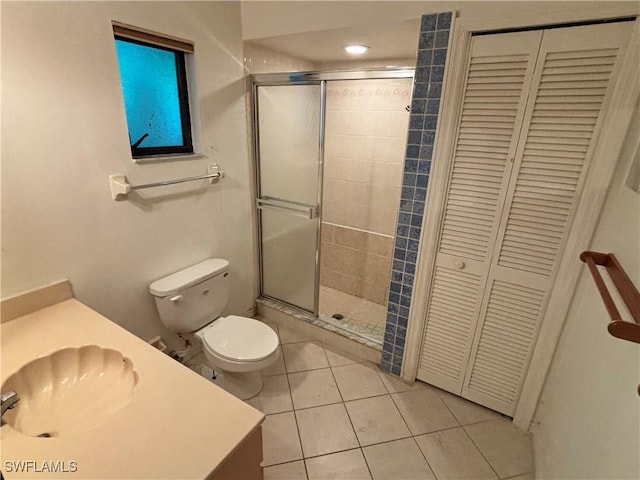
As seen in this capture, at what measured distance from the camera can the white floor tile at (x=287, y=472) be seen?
4.89 feet

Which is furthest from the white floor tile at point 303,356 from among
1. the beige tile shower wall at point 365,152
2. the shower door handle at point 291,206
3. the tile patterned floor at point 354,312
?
the beige tile shower wall at point 365,152

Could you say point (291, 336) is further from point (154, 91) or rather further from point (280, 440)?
point (154, 91)

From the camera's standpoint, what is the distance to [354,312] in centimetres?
273

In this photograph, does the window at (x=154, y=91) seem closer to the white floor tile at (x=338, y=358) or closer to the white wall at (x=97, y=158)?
the white wall at (x=97, y=158)

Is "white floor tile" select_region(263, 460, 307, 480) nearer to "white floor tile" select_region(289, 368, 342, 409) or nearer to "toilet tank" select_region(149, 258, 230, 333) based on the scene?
"white floor tile" select_region(289, 368, 342, 409)

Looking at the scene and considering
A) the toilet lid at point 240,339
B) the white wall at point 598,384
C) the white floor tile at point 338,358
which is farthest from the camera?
the white floor tile at point 338,358

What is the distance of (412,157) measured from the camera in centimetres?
165

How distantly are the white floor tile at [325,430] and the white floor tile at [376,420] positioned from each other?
0.15 feet

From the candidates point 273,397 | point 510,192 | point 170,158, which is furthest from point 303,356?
point 510,192

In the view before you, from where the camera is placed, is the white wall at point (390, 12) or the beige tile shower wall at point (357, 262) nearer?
the white wall at point (390, 12)

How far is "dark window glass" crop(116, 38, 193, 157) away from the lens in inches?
62.6

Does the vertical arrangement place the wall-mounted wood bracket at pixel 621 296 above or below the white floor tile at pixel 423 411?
above

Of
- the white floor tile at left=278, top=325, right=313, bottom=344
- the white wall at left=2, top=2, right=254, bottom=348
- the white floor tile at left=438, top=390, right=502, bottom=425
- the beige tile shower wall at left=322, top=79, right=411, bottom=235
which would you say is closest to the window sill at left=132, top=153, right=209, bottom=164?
the white wall at left=2, top=2, right=254, bottom=348

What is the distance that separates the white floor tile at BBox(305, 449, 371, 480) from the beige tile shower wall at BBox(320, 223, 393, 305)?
143 cm
